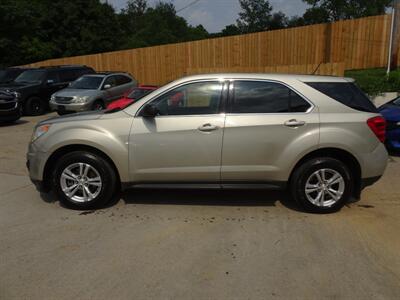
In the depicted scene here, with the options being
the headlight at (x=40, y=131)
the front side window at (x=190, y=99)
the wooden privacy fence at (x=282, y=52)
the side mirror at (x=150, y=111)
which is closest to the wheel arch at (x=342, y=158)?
the front side window at (x=190, y=99)

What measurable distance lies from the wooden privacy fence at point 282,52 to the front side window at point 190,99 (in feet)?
34.8

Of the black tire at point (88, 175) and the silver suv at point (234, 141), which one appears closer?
the silver suv at point (234, 141)

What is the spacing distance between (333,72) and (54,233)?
12.4 metres

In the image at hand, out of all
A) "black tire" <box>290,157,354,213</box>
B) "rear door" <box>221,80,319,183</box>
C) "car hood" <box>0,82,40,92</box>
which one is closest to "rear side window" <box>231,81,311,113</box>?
"rear door" <box>221,80,319,183</box>

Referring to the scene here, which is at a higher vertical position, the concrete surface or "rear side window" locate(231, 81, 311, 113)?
"rear side window" locate(231, 81, 311, 113)

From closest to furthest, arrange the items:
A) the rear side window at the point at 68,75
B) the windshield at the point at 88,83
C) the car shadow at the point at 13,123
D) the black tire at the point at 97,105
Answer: the car shadow at the point at 13,123 → the black tire at the point at 97,105 → the windshield at the point at 88,83 → the rear side window at the point at 68,75

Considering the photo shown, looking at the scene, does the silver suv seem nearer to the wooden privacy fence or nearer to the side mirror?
the side mirror

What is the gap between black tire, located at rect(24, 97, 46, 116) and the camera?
49.6ft

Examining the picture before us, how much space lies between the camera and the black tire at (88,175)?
5047 millimetres

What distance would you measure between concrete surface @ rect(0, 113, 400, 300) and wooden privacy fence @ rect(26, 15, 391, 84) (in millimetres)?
10721

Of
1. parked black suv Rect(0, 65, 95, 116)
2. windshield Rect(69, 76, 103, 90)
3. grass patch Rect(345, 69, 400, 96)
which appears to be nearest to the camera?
grass patch Rect(345, 69, 400, 96)

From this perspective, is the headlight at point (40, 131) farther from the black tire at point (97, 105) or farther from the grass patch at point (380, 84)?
the grass patch at point (380, 84)

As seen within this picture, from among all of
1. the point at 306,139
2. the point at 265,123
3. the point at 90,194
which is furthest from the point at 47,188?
the point at 306,139

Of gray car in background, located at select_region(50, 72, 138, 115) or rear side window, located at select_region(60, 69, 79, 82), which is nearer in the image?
gray car in background, located at select_region(50, 72, 138, 115)
